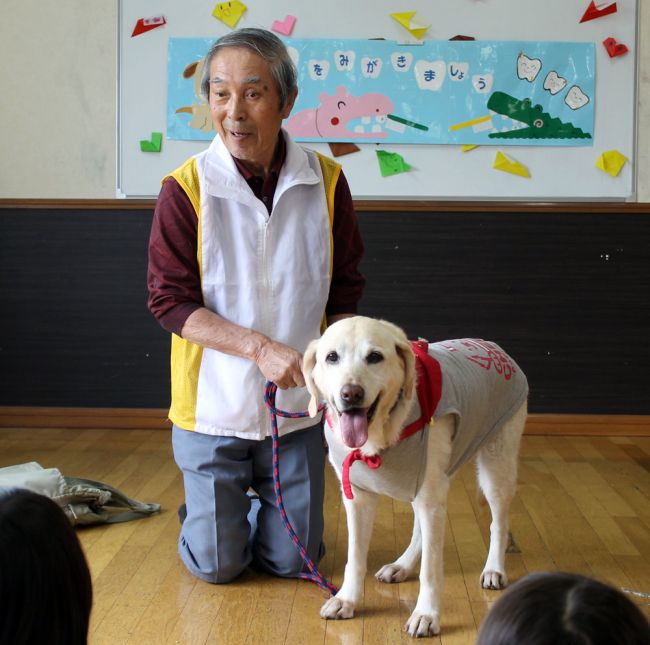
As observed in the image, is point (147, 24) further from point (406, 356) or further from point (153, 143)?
point (406, 356)

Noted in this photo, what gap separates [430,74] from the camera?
4.14m

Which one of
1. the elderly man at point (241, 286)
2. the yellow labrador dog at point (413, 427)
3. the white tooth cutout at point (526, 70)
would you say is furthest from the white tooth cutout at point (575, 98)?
the yellow labrador dog at point (413, 427)

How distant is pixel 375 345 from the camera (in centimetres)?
200

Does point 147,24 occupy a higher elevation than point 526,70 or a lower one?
higher

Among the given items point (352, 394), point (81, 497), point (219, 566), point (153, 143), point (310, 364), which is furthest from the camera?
point (153, 143)

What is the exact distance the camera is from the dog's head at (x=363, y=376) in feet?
6.49

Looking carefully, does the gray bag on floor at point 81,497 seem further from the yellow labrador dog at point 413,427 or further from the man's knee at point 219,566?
the yellow labrador dog at point 413,427

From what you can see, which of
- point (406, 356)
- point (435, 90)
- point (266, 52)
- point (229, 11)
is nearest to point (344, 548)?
point (406, 356)

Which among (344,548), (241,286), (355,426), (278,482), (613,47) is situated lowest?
(344,548)

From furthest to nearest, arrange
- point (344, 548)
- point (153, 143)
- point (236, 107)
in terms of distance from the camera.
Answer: point (153, 143), point (344, 548), point (236, 107)

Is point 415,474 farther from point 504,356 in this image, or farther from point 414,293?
point 414,293

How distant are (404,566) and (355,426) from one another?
26.6 inches

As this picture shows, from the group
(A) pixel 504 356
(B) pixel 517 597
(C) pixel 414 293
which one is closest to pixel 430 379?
(A) pixel 504 356

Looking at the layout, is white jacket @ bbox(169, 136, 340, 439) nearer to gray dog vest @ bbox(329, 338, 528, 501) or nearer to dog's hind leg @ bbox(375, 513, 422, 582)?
gray dog vest @ bbox(329, 338, 528, 501)
